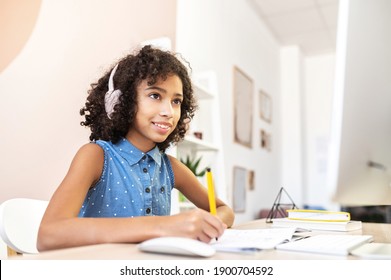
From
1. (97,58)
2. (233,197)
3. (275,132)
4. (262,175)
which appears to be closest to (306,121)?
(275,132)

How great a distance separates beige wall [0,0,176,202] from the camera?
114 cm

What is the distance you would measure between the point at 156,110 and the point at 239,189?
2.19 meters

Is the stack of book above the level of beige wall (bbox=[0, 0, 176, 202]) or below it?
below

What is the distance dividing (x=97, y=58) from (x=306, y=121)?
367cm

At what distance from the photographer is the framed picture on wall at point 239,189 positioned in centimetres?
302

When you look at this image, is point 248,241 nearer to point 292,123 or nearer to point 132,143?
point 132,143

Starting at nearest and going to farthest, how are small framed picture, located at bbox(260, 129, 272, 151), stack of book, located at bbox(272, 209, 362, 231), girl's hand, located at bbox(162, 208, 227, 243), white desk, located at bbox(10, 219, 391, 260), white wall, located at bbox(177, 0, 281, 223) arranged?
white desk, located at bbox(10, 219, 391, 260), girl's hand, located at bbox(162, 208, 227, 243), stack of book, located at bbox(272, 209, 362, 231), white wall, located at bbox(177, 0, 281, 223), small framed picture, located at bbox(260, 129, 272, 151)

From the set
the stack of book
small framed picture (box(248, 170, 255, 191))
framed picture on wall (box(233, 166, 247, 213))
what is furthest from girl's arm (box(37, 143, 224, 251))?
small framed picture (box(248, 170, 255, 191))

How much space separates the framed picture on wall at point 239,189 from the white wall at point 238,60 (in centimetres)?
6

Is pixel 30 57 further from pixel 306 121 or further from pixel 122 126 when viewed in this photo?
pixel 306 121

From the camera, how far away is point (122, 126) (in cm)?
106

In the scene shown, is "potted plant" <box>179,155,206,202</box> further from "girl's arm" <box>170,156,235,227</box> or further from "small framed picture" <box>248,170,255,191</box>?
"small framed picture" <box>248,170,255,191</box>

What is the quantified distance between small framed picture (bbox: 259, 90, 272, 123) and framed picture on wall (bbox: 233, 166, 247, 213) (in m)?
0.81

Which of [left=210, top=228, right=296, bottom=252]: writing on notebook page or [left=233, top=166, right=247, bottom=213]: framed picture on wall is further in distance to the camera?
[left=233, top=166, right=247, bottom=213]: framed picture on wall
